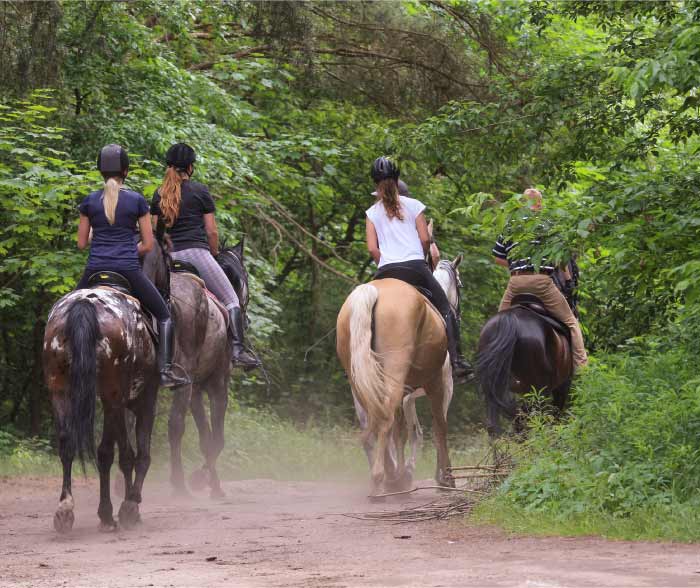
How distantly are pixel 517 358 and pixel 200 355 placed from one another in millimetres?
3232

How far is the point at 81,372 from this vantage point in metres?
8.13

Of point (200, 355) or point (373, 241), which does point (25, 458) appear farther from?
point (373, 241)

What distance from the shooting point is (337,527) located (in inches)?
330

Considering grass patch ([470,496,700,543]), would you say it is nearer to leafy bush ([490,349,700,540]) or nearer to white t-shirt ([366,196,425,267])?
leafy bush ([490,349,700,540])

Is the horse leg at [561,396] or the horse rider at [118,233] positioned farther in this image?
the horse leg at [561,396]

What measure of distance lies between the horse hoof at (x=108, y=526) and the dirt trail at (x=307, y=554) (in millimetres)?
70

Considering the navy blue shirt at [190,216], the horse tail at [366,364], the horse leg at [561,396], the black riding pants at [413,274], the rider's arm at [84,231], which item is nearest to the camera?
the rider's arm at [84,231]

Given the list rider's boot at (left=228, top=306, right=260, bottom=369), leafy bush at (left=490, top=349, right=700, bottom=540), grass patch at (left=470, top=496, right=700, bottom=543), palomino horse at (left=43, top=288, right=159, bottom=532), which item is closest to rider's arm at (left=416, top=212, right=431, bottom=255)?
leafy bush at (left=490, top=349, right=700, bottom=540)

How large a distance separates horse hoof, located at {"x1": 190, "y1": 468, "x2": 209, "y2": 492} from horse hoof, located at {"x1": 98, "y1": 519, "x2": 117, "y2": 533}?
3.19 meters

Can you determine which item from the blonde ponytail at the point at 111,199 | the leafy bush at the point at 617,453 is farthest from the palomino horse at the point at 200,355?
the leafy bush at the point at 617,453

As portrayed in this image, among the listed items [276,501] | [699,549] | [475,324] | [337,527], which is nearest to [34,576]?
[337,527]

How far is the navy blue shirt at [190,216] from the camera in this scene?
11.2 m

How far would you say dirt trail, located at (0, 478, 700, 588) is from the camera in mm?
5816

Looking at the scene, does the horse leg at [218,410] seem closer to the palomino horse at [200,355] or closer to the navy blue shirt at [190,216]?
the palomino horse at [200,355]
